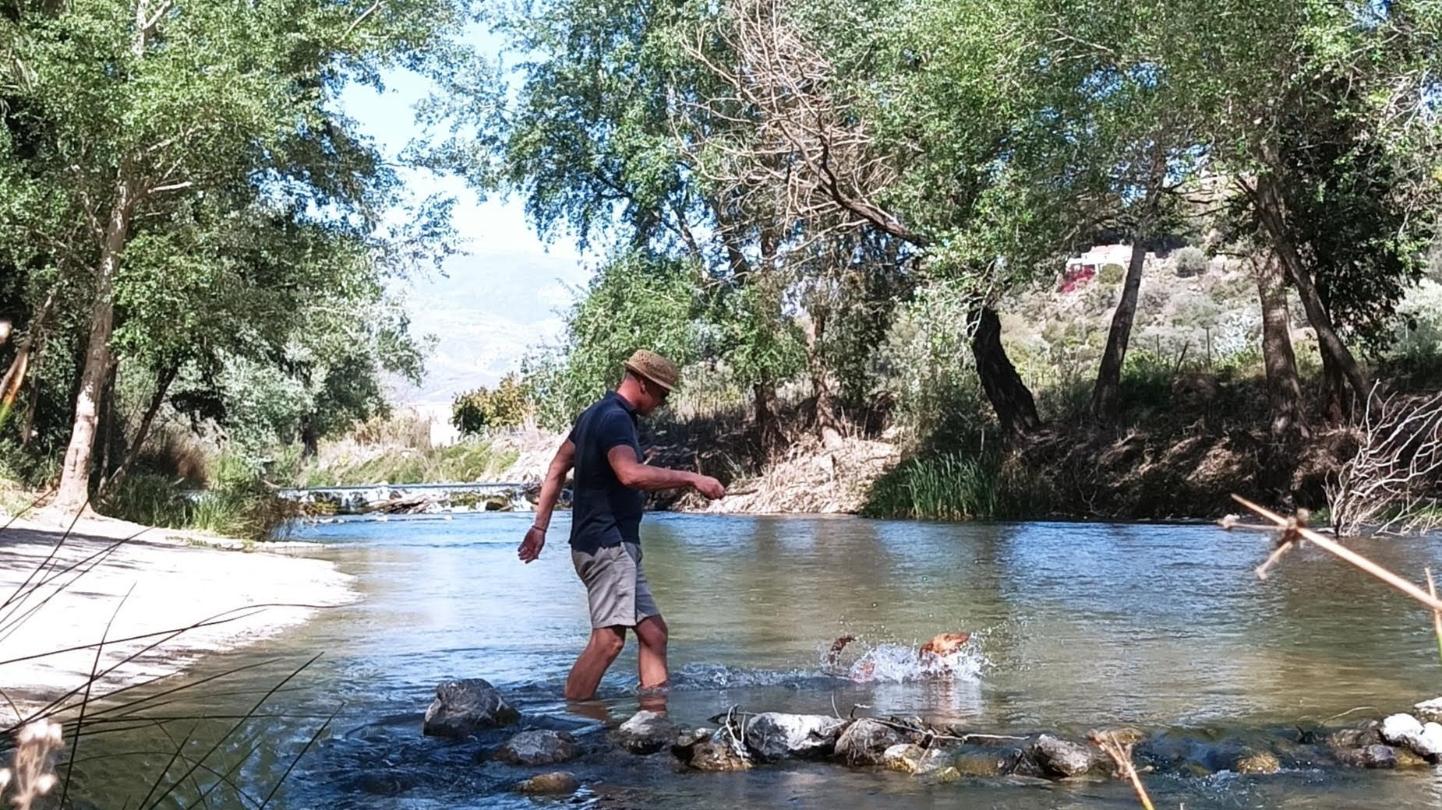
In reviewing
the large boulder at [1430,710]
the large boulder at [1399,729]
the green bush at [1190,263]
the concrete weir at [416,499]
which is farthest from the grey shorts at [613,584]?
the green bush at [1190,263]

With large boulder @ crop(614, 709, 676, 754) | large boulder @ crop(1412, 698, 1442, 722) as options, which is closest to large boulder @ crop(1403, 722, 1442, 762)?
large boulder @ crop(1412, 698, 1442, 722)

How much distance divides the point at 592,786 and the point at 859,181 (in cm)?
Result: 2362

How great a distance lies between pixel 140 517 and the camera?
2219cm

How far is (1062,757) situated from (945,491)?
22.4 meters

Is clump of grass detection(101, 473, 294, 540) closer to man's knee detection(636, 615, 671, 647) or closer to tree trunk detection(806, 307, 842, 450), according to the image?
tree trunk detection(806, 307, 842, 450)

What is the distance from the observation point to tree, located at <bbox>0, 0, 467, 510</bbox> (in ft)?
61.4

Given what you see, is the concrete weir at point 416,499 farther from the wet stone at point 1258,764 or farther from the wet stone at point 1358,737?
the wet stone at point 1258,764

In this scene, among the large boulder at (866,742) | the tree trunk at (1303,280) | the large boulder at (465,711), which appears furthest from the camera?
the tree trunk at (1303,280)

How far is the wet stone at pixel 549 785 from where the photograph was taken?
632cm

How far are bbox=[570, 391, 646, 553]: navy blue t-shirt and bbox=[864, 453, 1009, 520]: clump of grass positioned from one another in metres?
20.3

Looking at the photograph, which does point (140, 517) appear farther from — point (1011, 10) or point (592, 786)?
point (592, 786)

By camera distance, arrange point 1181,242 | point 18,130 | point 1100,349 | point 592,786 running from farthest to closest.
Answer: point 1181,242 < point 1100,349 < point 18,130 < point 592,786

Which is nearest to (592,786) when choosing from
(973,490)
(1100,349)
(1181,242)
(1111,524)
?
(1111,524)

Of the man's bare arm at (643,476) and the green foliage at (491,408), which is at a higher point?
the green foliage at (491,408)
